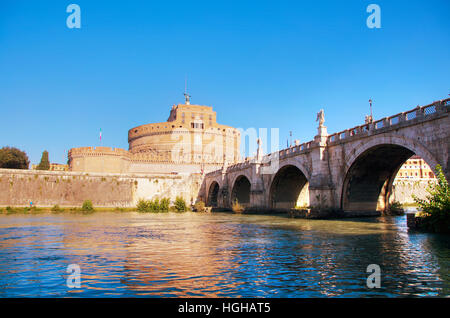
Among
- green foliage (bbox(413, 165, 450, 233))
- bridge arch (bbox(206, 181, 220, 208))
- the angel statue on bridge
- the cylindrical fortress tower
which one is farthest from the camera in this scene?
the cylindrical fortress tower

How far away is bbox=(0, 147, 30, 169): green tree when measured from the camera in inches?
2256

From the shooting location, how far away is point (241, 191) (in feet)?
169

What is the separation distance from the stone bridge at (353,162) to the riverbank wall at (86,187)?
21.1m

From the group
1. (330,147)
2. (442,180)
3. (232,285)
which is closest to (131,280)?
(232,285)

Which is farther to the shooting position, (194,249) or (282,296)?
(194,249)

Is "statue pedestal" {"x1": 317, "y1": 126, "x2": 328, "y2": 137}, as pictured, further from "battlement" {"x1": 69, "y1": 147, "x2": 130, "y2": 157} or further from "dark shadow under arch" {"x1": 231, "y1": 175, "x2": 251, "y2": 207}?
"battlement" {"x1": 69, "y1": 147, "x2": 130, "y2": 157}

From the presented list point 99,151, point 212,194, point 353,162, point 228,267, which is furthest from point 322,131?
point 99,151

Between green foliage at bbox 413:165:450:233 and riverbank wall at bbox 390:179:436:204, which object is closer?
green foliage at bbox 413:165:450:233

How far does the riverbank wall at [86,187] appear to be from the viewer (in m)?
48.0

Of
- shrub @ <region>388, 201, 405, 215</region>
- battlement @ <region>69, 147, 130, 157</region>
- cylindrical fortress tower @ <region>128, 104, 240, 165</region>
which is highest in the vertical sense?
cylindrical fortress tower @ <region>128, 104, 240, 165</region>

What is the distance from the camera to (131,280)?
767 centimetres

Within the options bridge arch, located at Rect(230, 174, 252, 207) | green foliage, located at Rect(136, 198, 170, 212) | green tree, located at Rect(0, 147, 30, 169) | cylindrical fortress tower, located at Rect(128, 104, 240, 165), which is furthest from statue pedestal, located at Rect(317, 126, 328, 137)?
cylindrical fortress tower, located at Rect(128, 104, 240, 165)

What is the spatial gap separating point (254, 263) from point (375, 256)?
13.1 ft
